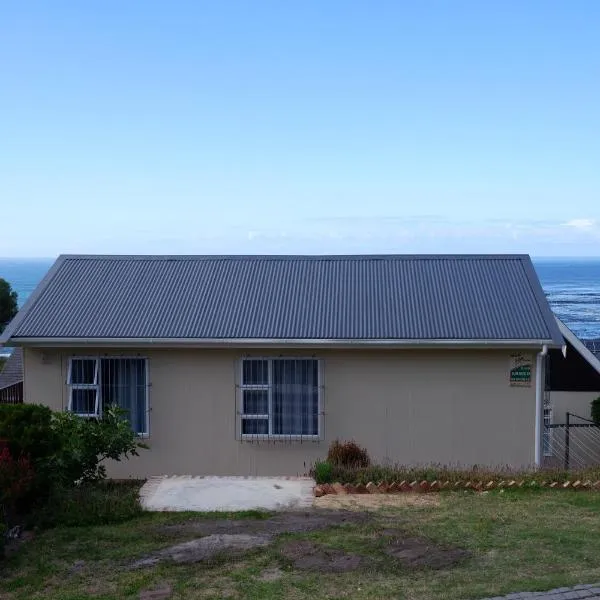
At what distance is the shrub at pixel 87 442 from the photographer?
1068 cm

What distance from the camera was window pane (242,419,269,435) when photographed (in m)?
13.5

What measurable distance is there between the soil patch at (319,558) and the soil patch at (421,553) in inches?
15.7

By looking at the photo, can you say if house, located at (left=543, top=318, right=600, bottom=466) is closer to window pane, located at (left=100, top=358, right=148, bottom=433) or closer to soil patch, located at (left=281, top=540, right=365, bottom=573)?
window pane, located at (left=100, top=358, right=148, bottom=433)

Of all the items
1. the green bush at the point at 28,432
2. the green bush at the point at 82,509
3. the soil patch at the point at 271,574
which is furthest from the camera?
the green bush at the point at 28,432

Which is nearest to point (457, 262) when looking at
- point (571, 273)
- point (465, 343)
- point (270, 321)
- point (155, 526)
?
point (465, 343)

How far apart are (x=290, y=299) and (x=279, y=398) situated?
176 cm

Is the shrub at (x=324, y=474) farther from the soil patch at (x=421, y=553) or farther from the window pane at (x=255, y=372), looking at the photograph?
the soil patch at (x=421, y=553)

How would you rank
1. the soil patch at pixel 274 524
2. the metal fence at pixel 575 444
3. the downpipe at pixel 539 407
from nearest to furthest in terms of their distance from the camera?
the soil patch at pixel 274 524, the downpipe at pixel 539 407, the metal fence at pixel 575 444

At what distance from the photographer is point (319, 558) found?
306 inches

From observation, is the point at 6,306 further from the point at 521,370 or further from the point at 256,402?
the point at 521,370

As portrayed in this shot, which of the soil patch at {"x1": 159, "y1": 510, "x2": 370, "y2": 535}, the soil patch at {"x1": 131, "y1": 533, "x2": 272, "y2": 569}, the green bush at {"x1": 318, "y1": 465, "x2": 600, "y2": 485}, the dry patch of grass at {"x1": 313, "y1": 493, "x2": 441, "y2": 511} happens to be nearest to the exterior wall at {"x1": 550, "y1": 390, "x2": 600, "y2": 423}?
the green bush at {"x1": 318, "y1": 465, "x2": 600, "y2": 485}

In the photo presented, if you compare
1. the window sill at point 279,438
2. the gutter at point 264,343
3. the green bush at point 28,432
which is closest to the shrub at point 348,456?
the window sill at point 279,438

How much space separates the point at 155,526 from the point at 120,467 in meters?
4.57

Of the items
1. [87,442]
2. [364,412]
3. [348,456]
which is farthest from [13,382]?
[348,456]
